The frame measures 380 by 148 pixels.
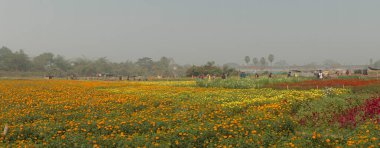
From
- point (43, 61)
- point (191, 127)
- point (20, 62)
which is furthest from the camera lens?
point (43, 61)

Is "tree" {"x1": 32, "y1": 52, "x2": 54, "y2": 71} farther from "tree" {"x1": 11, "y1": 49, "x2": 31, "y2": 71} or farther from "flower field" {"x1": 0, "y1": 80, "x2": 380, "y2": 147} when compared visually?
"flower field" {"x1": 0, "y1": 80, "x2": 380, "y2": 147}

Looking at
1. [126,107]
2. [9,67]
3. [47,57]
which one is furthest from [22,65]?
[126,107]

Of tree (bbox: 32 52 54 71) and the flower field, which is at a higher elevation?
tree (bbox: 32 52 54 71)

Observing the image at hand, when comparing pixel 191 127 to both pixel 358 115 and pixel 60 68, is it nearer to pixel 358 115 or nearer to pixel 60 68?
pixel 358 115

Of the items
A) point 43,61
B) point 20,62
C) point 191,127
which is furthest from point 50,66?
point 191,127

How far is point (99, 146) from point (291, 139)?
Result: 4588 millimetres

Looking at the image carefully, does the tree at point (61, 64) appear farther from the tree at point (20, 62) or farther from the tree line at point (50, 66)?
the tree at point (20, 62)

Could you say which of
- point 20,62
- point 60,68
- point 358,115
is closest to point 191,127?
point 358,115

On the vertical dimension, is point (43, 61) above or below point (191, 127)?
above

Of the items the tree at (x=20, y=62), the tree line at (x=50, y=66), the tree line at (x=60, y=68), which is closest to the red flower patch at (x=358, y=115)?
the tree line at (x=60, y=68)

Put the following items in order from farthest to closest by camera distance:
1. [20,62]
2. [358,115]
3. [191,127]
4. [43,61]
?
[43,61]
[20,62]
[358,115]
[191,127]

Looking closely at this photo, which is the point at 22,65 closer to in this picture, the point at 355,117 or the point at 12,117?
the point at 12,117

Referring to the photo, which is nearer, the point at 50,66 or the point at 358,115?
the point at 358,115

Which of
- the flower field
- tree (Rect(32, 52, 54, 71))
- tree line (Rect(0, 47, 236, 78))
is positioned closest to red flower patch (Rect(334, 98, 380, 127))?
the flower field
